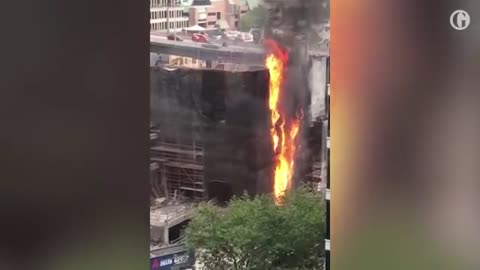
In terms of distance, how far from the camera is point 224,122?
195 centimetres

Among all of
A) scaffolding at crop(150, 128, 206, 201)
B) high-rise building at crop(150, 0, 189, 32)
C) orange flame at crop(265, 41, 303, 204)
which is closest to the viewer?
high-rise building at crop(150, 0, 189, 32)

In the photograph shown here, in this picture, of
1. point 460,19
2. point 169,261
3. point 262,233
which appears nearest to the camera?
point 460,19

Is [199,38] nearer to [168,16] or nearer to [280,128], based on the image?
[168,16]

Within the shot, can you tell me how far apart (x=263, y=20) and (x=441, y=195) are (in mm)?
725

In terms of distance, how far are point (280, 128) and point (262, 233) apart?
0.33 m

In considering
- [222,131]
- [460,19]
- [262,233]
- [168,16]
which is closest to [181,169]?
[222,131]

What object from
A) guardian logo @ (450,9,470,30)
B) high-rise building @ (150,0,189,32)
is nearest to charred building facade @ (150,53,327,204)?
high-rise building @ (150,0,189,32)

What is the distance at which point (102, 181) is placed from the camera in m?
1.51

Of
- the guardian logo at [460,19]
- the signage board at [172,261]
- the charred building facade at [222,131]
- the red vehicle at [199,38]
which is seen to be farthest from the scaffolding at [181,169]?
the guardian logo at [460,19]

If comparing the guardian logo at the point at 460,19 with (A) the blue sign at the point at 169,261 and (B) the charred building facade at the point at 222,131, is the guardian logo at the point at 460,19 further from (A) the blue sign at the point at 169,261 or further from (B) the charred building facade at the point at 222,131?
(A) the blue sign at the point at 169,261

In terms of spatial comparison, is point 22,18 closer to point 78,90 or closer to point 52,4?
point 52,4

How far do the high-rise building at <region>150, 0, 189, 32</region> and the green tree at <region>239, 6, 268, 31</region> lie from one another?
0.18 meters

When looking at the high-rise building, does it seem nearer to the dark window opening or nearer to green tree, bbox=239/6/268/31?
green tree, bbox=239/6/268/31

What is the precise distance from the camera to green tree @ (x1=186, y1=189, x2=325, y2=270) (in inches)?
76.1
